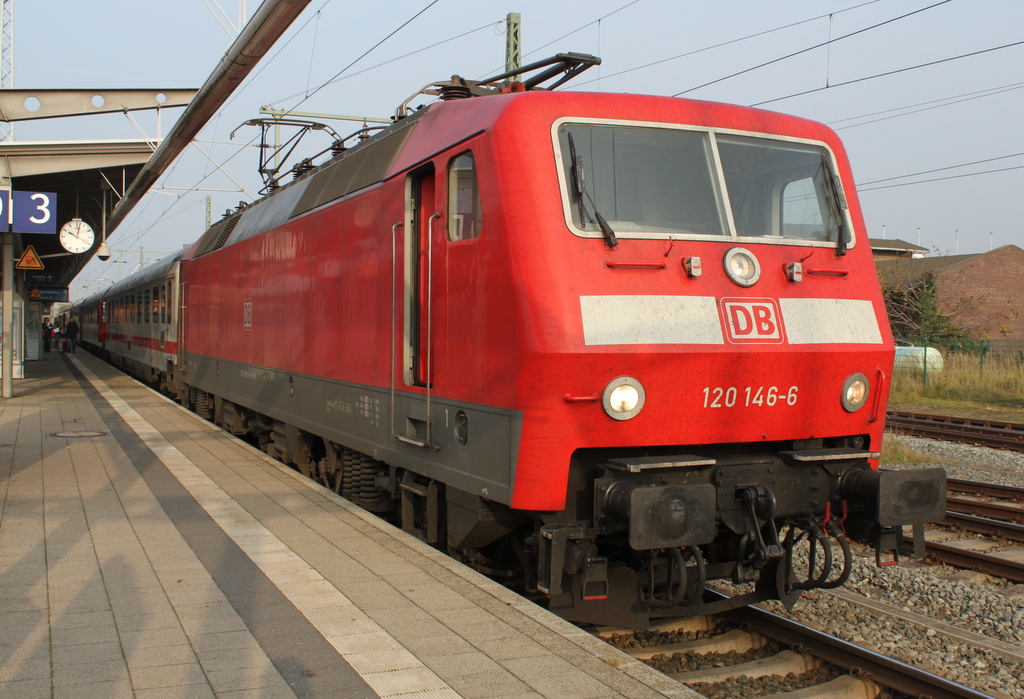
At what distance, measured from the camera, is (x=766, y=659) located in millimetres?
4902

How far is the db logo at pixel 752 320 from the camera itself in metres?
4.85

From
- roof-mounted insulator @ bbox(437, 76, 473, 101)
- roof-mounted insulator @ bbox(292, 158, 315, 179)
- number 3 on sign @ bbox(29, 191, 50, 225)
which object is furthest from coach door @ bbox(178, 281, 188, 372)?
roof-mounted insulator @ bbox(437, 76, 473, 101)

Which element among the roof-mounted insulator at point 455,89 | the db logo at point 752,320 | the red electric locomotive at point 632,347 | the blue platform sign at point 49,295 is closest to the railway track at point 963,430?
the red electric locomotive at point 632,347

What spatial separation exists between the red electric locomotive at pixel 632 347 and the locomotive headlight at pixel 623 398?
11mm

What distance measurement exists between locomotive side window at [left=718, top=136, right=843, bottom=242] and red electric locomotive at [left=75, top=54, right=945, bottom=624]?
0.01m

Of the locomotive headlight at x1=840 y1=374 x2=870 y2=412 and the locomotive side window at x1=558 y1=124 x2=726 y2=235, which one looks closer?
the locomotive side window at x1=558 y1=124 x2=726 y2=235

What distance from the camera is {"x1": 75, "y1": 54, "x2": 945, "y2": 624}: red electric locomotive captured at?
4523 mm

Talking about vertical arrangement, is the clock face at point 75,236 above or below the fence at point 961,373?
above

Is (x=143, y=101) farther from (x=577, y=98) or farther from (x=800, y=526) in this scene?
(x=800, y=526)

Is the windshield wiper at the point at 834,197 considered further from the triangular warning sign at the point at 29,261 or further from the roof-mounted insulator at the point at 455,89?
the triangular warning sign at the point at 29,261

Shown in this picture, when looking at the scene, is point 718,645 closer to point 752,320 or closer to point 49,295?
point 752,320

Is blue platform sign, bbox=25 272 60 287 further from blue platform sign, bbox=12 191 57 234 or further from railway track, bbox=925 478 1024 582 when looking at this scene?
railway track, bbox=925 478 1024 582

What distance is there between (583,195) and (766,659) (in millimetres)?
2787

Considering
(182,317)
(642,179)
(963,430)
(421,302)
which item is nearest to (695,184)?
(642,179)
